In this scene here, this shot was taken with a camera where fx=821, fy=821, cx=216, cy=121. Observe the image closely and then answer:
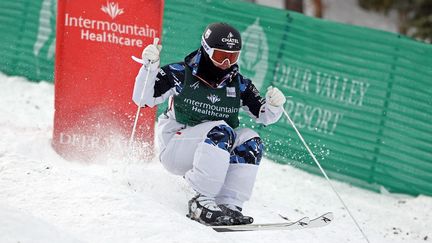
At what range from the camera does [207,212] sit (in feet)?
18.5

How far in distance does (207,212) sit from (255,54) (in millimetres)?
4725

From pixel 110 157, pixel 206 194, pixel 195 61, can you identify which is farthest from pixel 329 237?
pixel 110 157

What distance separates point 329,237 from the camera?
20.9 ft

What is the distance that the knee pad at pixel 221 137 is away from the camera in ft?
18.6

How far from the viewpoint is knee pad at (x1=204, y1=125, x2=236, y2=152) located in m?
5.68

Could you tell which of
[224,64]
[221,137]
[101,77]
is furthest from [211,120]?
[101,77]

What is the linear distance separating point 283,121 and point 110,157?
2672 millimetres

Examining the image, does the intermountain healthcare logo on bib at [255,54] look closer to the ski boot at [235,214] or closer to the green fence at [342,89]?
the green fence at [342,89]

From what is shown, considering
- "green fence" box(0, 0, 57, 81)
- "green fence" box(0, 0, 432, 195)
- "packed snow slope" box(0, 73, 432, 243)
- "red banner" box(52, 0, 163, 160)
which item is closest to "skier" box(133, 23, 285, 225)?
"packed snow slope" box(0, 73, 432, 243)

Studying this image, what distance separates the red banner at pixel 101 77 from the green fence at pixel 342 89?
238 centimetres

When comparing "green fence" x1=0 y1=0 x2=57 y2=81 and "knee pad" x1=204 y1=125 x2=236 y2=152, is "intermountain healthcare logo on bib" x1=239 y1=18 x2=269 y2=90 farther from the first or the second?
"knee pad" x1=204 y1=125 x2=236 y2=152

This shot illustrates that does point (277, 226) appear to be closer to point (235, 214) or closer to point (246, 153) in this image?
point (235, 214)

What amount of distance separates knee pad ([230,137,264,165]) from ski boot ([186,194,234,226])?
35 centimetres

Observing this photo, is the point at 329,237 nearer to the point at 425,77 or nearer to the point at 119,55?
the point at 119,55
